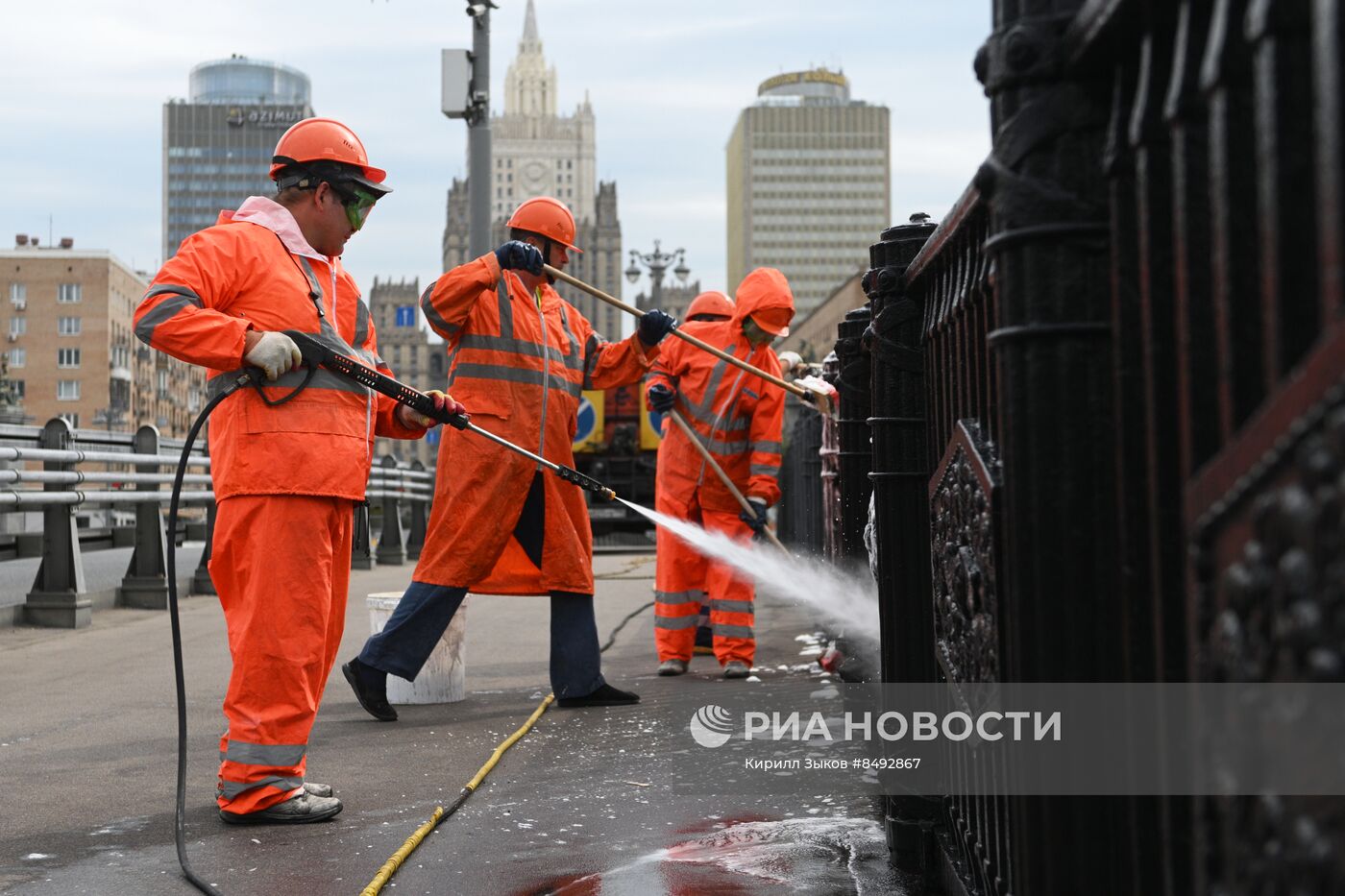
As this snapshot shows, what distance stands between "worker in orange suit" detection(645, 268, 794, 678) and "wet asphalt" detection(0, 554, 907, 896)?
0.40m

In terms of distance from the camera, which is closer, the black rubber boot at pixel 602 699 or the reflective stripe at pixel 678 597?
the black rubber boot at pixel 602 699

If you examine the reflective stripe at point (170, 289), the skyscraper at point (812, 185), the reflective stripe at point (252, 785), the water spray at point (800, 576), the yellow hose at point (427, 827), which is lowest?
the yellow hose at point (427, 827)

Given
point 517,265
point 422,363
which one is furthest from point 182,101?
point 517,265

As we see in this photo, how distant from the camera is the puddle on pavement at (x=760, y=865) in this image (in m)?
3.15

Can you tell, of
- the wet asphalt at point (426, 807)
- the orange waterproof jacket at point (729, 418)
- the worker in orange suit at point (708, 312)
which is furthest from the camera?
the worker in orange suit at point (708, 312)

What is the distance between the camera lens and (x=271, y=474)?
4066mm

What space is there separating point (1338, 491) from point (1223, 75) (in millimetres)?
407

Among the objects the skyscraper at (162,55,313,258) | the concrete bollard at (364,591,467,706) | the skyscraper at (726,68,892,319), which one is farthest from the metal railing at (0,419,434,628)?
the skyscraper at (162,55,313,258)

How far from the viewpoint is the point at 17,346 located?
107250 mm

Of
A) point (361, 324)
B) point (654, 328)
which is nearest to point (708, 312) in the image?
point (654, 328)

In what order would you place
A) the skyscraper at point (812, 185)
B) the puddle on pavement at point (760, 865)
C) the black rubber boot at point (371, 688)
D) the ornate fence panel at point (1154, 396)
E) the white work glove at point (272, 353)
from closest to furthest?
the ornate fence panel at point (1154, 396) < the puddle on pavement at point (760, 865) < the white work glove at point (272, 353) < the black rubber boot at point (371, 688) < the skyscraper at point (812, 185)

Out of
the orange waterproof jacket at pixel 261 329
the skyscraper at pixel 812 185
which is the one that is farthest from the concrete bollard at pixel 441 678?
the skyscraper at pixel 812 185

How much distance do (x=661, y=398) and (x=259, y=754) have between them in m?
3.90

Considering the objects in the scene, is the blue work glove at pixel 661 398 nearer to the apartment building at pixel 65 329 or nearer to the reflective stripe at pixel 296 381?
the reflective stripe at pixel 296 381
